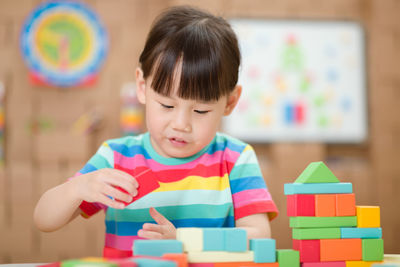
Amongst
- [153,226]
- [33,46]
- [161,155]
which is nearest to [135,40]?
[33,46]

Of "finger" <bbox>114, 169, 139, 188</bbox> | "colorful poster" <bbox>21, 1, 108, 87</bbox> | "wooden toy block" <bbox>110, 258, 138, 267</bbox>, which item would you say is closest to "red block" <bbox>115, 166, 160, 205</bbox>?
"finger" <bbox>114, 169, 139, 188</bbox>

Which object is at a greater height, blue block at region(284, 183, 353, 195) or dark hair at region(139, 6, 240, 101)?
dark hair at region(139, 6, 240, 101)

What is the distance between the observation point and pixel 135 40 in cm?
262

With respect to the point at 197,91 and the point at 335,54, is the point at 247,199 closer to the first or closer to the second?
the point at 197,91

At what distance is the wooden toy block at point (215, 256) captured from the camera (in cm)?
50

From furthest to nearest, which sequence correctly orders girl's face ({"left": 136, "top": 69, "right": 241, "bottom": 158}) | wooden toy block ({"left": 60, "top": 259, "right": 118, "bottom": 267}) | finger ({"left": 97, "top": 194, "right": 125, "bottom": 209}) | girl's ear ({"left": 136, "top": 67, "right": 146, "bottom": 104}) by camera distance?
1. girl's ear ({"left": 136, "top": 67, "right": 146, "bottom": 104})
2. girl's face ({"left": 136, "top": 69, "right": 241, "bottom": 158})
3. finger ({"left": 97, "top": 194, "right": 125, "bottom": 209})
4. wooden toy block ({"left": 60, "top": 259, "right": 118, "bottom": 267})

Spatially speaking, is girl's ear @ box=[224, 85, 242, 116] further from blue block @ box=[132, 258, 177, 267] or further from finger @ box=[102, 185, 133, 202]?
blue block @ box=[132, 258, 177, 267]

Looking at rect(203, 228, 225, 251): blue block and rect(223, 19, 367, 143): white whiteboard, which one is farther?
rect(223, 19, 367, 143): white whiteboard

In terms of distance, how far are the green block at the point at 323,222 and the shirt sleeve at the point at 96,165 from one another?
17.4 inches

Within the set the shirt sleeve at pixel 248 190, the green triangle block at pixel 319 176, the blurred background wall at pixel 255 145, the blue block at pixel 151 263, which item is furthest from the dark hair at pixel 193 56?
the blurred background wall at pixel 255 145

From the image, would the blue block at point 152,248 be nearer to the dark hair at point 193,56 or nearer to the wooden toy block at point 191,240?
the wooden toy block at point 191,240

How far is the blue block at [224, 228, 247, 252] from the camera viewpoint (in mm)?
504

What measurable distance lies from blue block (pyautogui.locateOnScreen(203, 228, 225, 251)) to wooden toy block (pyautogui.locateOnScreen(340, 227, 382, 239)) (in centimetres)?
16

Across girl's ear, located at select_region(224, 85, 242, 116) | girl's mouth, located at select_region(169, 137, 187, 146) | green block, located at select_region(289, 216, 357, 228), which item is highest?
girl's ear, located at select_region(224, 85, 242, 116)
